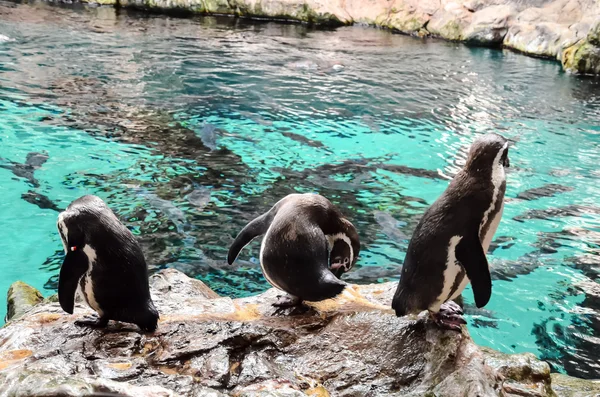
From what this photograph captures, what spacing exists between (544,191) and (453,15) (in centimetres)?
1364

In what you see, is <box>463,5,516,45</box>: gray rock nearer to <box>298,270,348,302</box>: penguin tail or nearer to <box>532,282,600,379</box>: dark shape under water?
<box>532,282,600,379</box>: dark shape under water

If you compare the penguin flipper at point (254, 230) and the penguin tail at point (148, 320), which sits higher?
the penguin flipper at point (254, 230)

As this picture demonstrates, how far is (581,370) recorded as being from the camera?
4.02m

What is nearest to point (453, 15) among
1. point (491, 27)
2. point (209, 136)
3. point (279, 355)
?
point (491, 27)

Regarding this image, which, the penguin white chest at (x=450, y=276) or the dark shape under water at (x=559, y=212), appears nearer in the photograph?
the penguin white chest at (x=450, y=276)

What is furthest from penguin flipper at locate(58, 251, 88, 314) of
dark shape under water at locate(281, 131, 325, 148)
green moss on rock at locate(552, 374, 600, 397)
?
dark shape under water at locate(281, 131, 325, 148)

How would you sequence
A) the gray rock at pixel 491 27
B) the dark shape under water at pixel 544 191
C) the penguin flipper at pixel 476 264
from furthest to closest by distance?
the gray rock at pixel 491 27 → the dark shape under water at pixel 544 191 → the penguin flipper at pixel 476 264

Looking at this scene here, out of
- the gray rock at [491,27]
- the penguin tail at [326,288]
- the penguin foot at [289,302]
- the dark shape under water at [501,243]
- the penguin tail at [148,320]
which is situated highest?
the gray rock at [491,27]

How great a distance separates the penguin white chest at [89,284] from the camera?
261cm

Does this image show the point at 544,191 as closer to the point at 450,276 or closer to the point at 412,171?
the point at 412,171

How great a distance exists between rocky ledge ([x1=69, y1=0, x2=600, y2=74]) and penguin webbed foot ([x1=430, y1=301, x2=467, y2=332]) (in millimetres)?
15142

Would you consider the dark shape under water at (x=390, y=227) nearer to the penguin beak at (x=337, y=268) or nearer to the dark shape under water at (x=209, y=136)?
the penguin beak at (x=337, y=268)

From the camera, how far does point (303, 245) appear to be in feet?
9.29

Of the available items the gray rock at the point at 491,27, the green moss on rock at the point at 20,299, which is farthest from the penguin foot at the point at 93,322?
the gray rock at the point at 491,27
